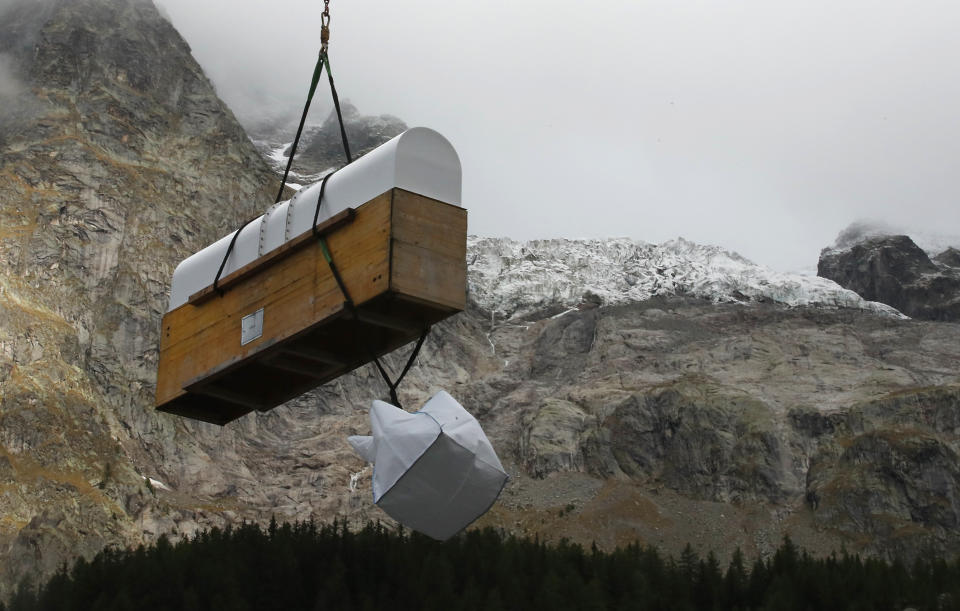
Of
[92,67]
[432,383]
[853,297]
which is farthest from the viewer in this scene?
[853,297]

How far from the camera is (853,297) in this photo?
151 m

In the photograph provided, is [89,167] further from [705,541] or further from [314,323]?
[314,323]

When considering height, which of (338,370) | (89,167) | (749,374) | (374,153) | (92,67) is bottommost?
(338,370)

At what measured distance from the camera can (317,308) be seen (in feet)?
41.2

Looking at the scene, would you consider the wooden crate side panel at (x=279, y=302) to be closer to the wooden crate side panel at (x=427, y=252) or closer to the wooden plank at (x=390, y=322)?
the wooden crate side panel at (x=427, y=252)

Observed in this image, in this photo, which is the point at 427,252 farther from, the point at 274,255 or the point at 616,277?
the point at 616,277

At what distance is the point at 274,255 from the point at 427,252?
5.68 ft

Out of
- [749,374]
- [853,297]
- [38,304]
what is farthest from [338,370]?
[853,297]

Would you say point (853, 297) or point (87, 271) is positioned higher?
point (853, 297)

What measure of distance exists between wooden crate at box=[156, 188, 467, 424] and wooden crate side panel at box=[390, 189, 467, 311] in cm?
1

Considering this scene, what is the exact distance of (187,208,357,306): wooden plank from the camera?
41.4 ft

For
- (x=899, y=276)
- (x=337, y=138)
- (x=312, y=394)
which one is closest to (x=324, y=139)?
(x=337, y=138)

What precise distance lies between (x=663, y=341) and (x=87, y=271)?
5740 cm

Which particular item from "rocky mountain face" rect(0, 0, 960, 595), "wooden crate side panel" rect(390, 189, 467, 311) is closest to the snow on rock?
"rocky mountain face" rect(0, 0, 960, 595)
